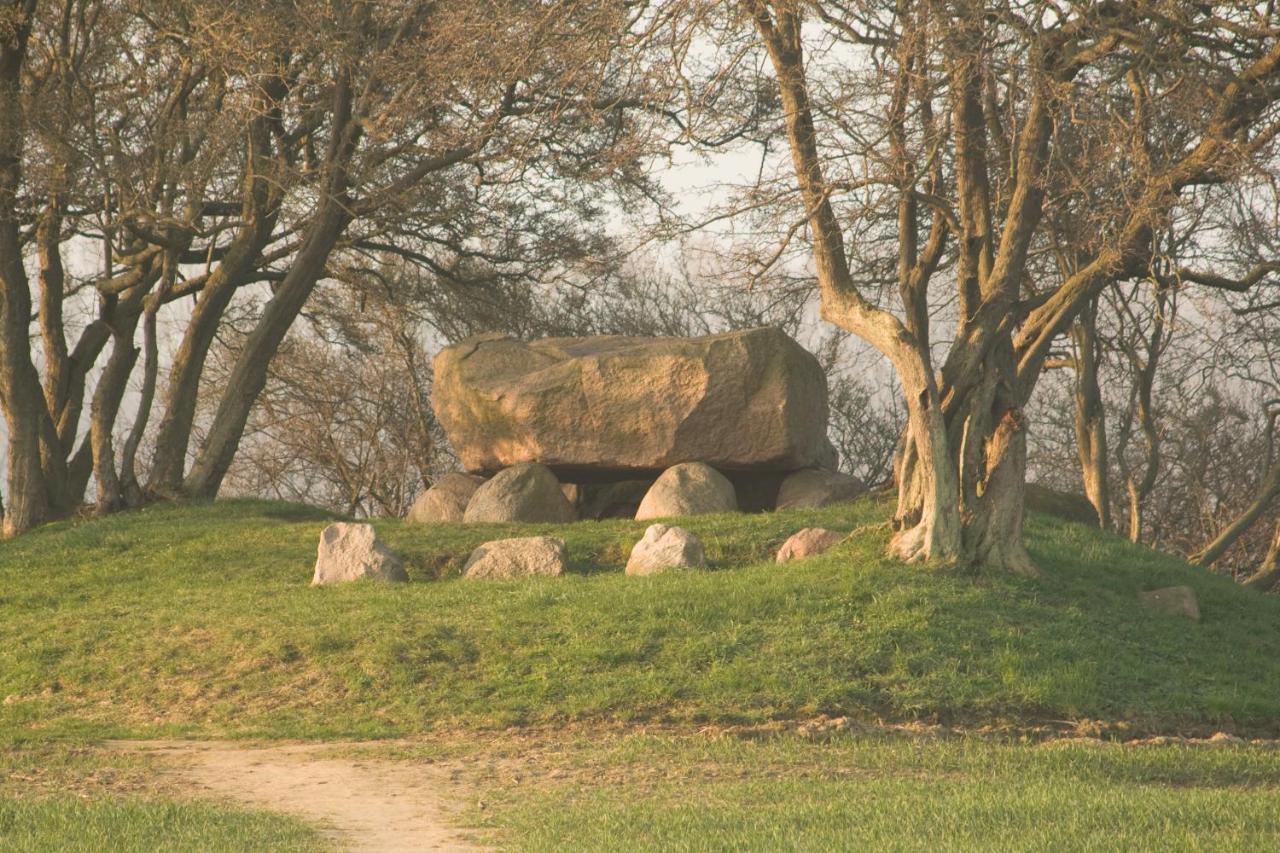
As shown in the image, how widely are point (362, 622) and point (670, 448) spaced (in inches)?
273

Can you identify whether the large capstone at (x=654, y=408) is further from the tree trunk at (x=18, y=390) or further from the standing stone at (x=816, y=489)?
the tree trunk at (x=18, y=390)

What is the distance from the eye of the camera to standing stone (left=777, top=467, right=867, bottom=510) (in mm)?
19141

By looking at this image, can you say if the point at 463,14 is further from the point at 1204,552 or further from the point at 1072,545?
the point at 1204,552

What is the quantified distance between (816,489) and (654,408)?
254 centimetres

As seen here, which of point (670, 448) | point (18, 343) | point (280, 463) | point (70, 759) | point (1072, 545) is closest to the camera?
point (70, 759)

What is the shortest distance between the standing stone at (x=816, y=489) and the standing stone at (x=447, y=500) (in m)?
4.66

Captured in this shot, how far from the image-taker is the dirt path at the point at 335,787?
24.8ft

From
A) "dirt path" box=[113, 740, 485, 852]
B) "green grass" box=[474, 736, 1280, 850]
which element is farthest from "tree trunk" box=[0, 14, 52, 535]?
"green grass" box=[474, 736, 1280, 850]

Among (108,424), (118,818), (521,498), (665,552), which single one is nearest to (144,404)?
(108,424)

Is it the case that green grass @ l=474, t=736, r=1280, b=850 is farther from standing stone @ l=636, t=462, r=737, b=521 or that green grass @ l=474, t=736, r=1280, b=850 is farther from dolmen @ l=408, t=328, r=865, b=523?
dolmen @ l=408, t=328, r=865, b=523

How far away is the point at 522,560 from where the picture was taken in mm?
15562

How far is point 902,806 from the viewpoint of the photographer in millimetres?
7520

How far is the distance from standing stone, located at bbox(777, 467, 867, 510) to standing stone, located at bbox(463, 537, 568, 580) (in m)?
4.37

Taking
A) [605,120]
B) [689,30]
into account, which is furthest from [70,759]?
[605,120]
